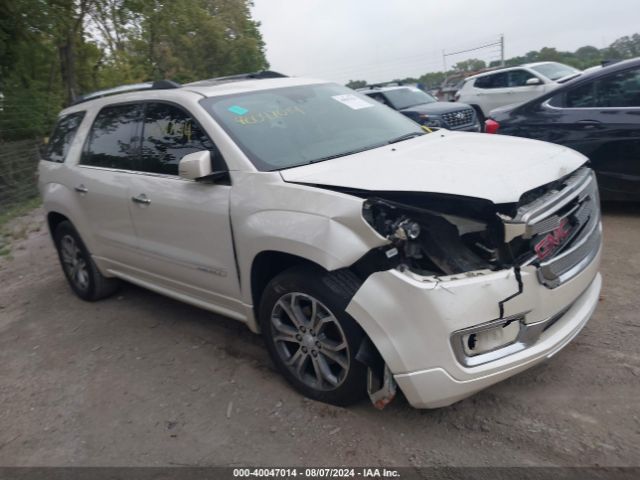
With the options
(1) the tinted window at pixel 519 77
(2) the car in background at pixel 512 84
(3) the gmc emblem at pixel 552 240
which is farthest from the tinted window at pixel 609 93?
(1) the tinted window at pixel 519 77

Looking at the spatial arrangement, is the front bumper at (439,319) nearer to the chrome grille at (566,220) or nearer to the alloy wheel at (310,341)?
the chrome grille at (566,220)

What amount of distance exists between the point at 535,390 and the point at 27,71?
1692cm

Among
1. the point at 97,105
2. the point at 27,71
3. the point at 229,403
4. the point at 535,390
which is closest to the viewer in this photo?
the point at 535,390

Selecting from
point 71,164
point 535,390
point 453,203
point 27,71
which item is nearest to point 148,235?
point 71,164

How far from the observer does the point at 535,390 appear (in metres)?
3.20

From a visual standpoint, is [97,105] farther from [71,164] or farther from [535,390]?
[535,390]

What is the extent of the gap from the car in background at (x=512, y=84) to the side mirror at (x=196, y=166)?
427 inches

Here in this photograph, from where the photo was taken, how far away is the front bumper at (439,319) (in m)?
2.62

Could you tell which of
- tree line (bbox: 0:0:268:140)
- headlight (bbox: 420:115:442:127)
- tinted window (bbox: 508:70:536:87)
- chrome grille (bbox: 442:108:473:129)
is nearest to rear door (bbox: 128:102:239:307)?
tree line (bbox: 0:0:268:140)

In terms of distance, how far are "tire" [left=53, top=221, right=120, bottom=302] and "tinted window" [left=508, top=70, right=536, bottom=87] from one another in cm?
1094

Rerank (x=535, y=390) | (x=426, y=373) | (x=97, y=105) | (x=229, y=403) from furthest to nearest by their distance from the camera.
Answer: (x=97, y=105) < (x=229, y=403) < (x=535, y=390) < (x=426, y=373)

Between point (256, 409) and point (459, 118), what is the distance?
31.4ft

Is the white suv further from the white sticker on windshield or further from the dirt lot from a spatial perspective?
the dirt lot

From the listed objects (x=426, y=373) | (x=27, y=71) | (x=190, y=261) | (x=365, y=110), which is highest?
(x=27, y=71)
